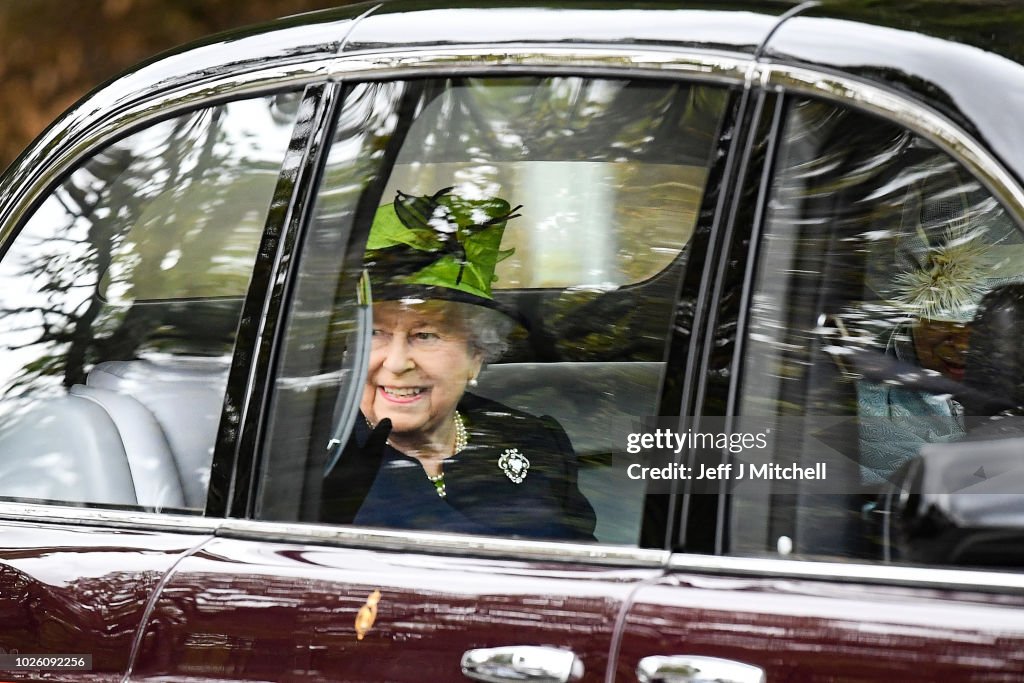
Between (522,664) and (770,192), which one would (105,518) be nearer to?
(522,664)

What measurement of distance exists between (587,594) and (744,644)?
8.9 inches

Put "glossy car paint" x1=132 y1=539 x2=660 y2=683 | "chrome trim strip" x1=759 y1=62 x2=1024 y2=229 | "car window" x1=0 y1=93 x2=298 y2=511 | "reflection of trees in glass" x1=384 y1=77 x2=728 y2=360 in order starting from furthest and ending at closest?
"car window" x1=0 y1=93 x2=298 y2=511
"reflection of trees in glass" x1=384 y1=77 x2=728 y2=360
"glossy car paint" x1=132 y1=539 x2=660 y2=683
"chrome trim strip" x1=759 y1=62 x2=1024 y2=229

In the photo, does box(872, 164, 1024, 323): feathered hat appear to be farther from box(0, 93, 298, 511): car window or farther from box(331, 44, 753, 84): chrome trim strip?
box(0, 93, 298, 511): car window

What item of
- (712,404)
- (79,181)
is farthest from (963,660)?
(79,181)

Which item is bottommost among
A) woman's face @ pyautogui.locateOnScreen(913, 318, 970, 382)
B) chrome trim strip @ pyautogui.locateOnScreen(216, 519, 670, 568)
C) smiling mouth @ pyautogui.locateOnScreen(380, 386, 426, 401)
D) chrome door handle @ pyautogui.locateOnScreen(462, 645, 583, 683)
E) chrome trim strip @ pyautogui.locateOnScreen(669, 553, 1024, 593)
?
chrome door handle @ pyautogui.locateOnScreen(462, 645, 583, 683)

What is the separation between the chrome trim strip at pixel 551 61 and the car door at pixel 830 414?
93mm

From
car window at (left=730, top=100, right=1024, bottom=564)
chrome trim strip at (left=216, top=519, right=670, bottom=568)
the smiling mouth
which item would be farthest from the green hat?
car window at (left=730, top=100, right=1024, bottom=564)

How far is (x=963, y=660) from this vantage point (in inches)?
61.7

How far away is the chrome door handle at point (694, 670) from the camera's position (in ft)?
5.45

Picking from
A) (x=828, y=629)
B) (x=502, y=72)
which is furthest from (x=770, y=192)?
(x=828, y=629)

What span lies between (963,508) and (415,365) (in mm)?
858

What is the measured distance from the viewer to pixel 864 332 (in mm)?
1873

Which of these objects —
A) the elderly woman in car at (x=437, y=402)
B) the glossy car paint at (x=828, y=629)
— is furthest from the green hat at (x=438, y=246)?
the glossy car paint at (x=828, y=629)

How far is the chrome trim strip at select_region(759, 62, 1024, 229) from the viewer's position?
1.70m
